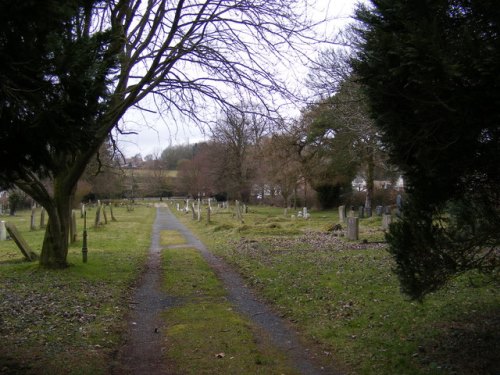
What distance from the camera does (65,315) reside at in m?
8.38

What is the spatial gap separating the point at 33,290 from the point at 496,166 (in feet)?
30.2

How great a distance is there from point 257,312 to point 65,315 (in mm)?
3384

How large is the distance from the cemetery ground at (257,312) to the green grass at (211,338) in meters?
0.02

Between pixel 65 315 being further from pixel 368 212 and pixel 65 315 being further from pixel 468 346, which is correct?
pixel 368 212

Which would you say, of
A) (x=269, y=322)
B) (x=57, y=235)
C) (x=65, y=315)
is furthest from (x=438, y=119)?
(x=57, y=235)

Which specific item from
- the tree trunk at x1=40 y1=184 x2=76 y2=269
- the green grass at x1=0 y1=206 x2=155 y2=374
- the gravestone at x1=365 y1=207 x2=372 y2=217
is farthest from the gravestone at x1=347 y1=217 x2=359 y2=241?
the gravestone at x1=365 y1=207 x2=372 y2=217

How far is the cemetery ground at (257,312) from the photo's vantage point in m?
5.94

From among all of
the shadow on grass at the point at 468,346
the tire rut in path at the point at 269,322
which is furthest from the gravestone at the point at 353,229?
the shadow on grass at the point at 468,346

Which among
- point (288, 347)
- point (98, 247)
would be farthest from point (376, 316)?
point (98, 247)

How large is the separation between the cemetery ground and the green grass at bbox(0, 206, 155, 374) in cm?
2

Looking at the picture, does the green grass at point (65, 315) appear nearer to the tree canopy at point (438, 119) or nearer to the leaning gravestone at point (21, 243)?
the leaning gravestone at point (21, 243)

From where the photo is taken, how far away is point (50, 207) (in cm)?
1277

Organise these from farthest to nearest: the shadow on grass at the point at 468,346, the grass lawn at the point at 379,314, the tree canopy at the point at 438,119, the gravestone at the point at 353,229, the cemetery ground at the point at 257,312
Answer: the gravestone at the point at 353,229, the cemetery ground at the point at 257,312, the grass lawn at the point at 379,314, the shadow on grass at the point at 468,346, the tree canopy at the point at 438,119

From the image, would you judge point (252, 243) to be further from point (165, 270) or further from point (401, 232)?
point (401, 232)
